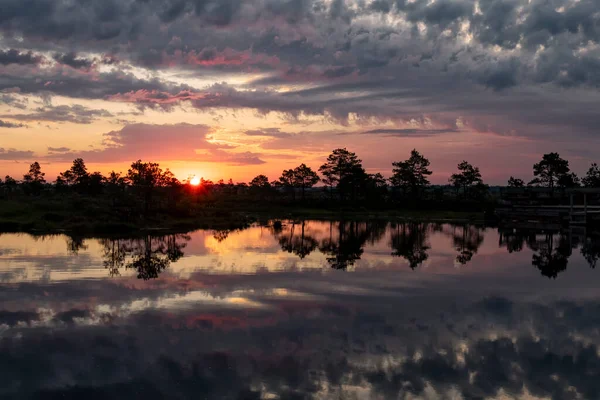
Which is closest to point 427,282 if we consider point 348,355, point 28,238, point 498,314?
point 498,314

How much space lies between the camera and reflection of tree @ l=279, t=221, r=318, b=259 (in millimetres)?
40994

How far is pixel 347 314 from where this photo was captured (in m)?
20.3

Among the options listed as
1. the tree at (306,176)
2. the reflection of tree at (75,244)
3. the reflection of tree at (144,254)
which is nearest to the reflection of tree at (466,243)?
the reflection of tree at (144,254)

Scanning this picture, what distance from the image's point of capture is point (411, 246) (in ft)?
149

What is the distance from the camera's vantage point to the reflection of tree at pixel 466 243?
38438mm

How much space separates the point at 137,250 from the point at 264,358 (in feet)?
87.3

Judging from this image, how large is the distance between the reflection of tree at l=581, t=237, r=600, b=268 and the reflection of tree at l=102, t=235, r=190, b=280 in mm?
27899

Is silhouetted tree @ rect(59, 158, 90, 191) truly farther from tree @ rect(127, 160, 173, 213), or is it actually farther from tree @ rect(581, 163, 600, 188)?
tree @ rect(581, 163, 600, 188)

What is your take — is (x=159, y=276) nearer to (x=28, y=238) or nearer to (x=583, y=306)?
(x=583, y=306)

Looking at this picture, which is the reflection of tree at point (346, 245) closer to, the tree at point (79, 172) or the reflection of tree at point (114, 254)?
the reflection of tree at point (114, 254)

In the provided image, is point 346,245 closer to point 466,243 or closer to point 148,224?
point 466,243

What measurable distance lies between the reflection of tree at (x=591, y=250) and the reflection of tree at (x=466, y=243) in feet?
25.9

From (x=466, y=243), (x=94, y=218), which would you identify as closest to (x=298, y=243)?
(x=466, y=243)

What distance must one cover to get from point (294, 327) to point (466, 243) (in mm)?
34930
